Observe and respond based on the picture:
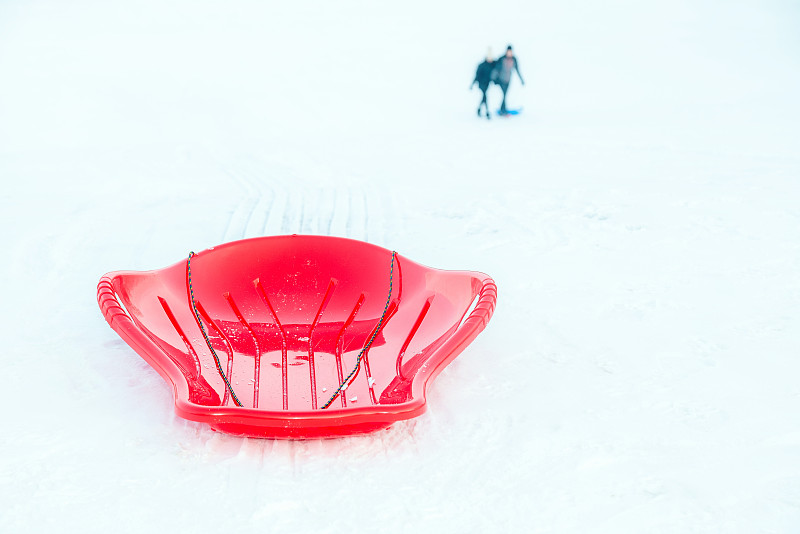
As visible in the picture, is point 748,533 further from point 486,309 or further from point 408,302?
point 408,302

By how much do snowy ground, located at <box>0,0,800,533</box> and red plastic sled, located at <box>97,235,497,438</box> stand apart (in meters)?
0.21

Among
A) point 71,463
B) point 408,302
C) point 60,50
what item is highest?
point 60,50

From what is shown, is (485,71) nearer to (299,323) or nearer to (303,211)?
(303,211)

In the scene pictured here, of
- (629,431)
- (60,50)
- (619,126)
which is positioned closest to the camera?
(629,431)

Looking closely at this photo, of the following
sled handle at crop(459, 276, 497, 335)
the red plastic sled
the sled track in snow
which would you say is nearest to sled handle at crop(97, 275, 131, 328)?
the red plastic sled

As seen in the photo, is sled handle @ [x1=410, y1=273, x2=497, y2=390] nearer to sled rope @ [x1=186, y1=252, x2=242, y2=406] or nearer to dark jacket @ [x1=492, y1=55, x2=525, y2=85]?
sled rope @ [x1=186, y1=252, x2=242, y2=406]

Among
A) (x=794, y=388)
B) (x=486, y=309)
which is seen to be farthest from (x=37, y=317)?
(x=794, y=388)

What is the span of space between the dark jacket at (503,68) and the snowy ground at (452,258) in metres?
0.52

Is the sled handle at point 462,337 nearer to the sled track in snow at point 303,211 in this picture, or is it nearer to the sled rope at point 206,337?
the sled rope at point 206,337

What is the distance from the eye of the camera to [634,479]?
2.81 meters

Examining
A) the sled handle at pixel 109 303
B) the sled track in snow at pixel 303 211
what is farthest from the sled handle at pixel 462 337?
the sled track in snow at pixel 303 211

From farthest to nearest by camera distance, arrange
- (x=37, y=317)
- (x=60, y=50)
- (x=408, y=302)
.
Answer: (x=60, y=50), (x=37, y=317), (x=408, y=302)

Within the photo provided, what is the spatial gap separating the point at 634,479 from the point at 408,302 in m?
1.39

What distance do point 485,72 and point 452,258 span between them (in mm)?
4136
